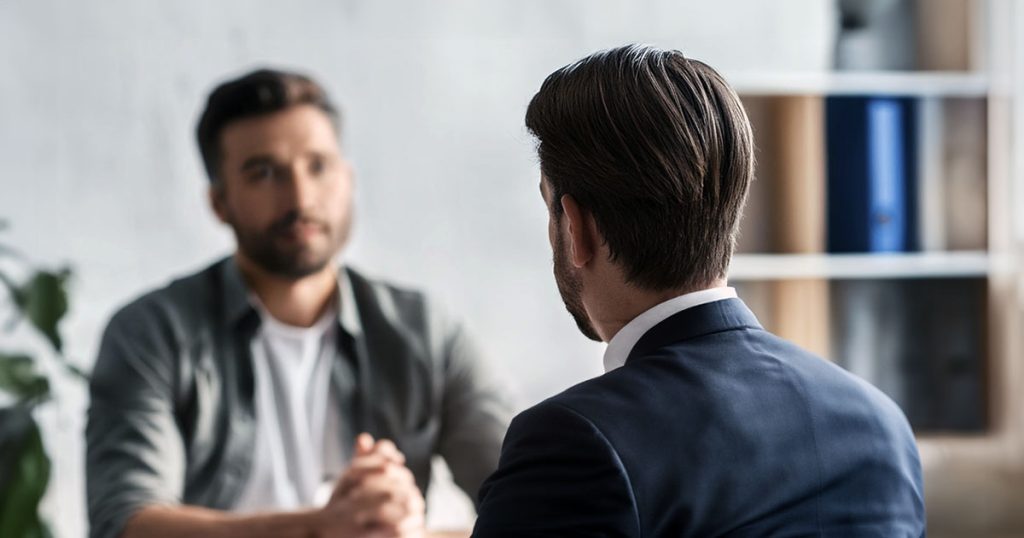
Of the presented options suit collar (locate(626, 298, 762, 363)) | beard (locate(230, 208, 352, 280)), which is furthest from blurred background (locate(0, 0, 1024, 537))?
suit collar (locate(626, 298, 762, 363))

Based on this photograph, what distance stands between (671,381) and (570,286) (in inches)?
8.2

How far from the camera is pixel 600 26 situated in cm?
303

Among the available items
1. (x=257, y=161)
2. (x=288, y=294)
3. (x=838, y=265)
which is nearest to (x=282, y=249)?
(x=288, y=294)

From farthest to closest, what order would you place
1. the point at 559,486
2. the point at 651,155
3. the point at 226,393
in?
1. the point at 226,393
2. the point at 651,155
3. the point at 559,486

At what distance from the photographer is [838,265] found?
3.08 meters

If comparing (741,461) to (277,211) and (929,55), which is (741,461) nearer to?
(277,211)

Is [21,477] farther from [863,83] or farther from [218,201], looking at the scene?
[863,83]

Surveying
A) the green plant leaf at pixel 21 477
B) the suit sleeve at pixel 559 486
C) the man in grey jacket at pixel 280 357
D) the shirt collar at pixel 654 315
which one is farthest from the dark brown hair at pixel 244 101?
the suit sleeve at pixel 559 486

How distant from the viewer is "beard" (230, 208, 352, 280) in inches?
110

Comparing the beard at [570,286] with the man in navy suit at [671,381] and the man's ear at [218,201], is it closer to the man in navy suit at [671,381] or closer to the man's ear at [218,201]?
the man in navy suit at [671,381]

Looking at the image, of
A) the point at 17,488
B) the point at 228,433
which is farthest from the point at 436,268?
the point at 17,488

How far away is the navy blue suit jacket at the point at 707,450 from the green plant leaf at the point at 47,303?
6.35 feet

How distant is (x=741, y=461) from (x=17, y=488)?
2.11m

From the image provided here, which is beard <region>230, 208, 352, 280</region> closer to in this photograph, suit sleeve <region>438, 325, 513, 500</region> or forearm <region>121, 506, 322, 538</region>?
suit sleeve <region>438, 325, 513, 500</region>
